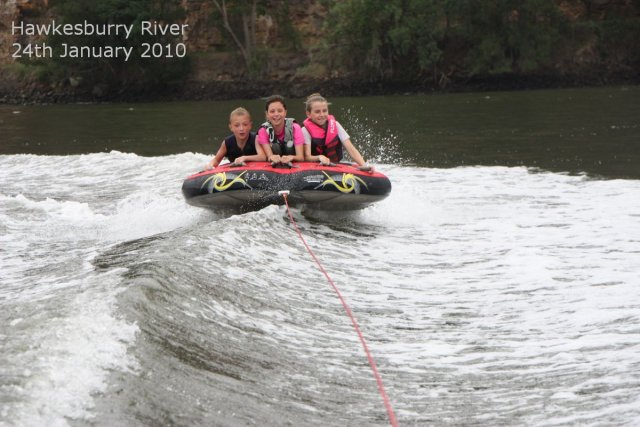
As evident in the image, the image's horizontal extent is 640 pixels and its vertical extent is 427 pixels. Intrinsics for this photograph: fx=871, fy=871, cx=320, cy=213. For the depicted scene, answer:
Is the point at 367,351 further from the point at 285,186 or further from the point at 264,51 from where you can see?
the point at 264,51

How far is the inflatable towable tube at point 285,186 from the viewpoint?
373 inches

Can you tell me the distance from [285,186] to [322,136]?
1.11m

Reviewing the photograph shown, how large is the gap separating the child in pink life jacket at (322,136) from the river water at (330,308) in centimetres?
77

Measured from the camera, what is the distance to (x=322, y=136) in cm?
1030

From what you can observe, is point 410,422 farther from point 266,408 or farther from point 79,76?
point 79,76

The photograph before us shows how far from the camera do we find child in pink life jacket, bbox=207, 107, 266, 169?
394 inches

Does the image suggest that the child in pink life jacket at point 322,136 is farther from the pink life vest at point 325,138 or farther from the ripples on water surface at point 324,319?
the ripples on water surface at point 324,319

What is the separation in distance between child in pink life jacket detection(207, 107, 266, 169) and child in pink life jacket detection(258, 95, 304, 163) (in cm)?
16

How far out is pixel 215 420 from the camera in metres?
3.94

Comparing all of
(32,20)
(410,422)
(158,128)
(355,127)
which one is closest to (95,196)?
(410,422)

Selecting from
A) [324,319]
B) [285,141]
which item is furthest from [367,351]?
[285,141]

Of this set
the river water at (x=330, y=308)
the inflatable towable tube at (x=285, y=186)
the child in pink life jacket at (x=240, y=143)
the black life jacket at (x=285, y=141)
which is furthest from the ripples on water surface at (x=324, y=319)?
the black life jacket at (x=285, y=141)

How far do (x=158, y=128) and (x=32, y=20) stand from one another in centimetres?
3020

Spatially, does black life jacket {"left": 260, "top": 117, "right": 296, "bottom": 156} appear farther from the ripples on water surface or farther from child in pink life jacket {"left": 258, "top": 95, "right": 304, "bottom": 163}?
the ripples on water surface
